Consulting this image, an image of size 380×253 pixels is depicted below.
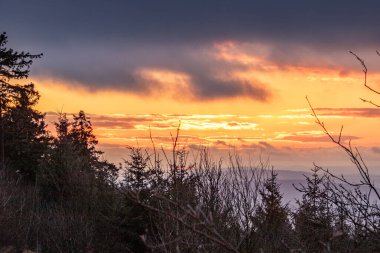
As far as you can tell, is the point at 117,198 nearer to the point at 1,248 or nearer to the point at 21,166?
the point at 1,248

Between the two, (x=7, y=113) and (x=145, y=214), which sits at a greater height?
(x=7, y=113)

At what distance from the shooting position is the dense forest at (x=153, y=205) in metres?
6.67

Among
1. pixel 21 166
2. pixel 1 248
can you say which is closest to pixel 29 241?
pixel 1 248

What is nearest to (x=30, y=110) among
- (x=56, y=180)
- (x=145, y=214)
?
(x=56, y=180)

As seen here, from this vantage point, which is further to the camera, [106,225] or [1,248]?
[106,225]

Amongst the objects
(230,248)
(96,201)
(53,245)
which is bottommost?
(53,245)

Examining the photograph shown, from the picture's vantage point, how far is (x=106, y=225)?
2416 centimetres

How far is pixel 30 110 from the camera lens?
153 feet

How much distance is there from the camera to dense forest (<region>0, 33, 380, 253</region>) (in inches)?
263

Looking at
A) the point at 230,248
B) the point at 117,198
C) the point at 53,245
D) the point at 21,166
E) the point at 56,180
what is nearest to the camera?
the point at 230,248

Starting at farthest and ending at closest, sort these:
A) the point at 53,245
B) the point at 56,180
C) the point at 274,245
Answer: the point at 56,180 < the point at 53,245 < the point at 274,245

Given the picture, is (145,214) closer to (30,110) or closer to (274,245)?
(274,245)

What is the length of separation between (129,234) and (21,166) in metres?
21.1

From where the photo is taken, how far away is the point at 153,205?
18.3 metres
